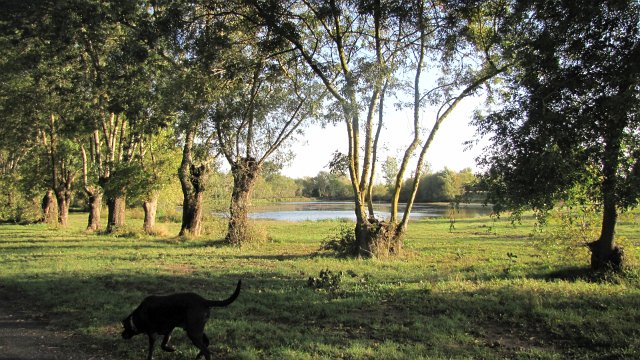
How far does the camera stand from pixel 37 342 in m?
6.17

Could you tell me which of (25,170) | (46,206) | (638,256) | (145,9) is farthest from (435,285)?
(46,206)

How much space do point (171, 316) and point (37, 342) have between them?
7.47 ft

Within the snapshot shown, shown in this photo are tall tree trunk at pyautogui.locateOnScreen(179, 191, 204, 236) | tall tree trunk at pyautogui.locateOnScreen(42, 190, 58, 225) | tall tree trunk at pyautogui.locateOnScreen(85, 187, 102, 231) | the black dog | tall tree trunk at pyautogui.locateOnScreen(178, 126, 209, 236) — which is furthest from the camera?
tall tree trunk at pyautogui.locateOnScreen(42, 190, 58, 225)

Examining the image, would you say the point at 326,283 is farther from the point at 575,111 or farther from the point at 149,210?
the point at 149,210

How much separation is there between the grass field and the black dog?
18.0 inches

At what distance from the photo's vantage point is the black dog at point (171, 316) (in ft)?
17.1

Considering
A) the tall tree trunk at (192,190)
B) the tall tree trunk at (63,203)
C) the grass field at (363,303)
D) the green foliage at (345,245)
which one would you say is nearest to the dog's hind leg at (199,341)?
the grass field at (363,303)

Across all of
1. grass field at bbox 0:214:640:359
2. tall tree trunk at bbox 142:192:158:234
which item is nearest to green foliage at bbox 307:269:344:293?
grass field at bbox 0:214:640:359

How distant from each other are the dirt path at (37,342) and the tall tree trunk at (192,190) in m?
13.7

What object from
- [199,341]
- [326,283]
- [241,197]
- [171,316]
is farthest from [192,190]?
[199,341]

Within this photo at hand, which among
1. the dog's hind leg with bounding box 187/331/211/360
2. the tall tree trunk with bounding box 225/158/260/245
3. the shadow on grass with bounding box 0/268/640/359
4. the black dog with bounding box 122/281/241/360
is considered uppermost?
the tall tree trunk with bounding box 225/158/260/245

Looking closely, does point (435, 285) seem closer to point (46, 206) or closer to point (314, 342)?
point (314, 342)

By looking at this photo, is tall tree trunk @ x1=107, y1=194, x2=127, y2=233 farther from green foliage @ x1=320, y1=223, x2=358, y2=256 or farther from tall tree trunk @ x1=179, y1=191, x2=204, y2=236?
green foliage @ x1=320, y1=223, x2=358, y2=256

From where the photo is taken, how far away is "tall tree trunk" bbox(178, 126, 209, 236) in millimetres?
21156
